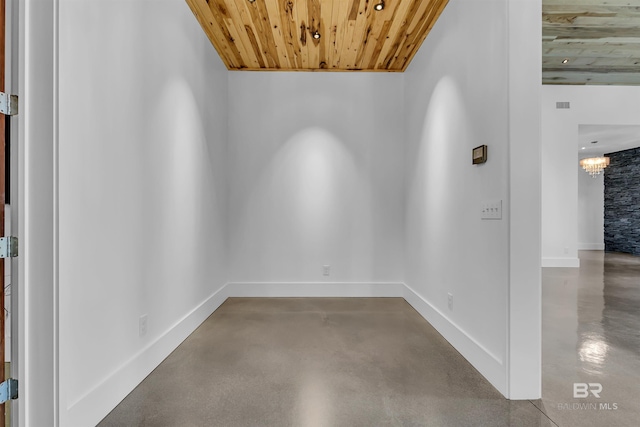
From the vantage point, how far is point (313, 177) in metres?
3.85

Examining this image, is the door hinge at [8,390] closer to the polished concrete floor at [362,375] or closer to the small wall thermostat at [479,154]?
the polished concrete floor at [362,375]

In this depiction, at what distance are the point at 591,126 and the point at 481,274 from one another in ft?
20.1

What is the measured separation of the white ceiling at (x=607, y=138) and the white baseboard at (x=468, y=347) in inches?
223

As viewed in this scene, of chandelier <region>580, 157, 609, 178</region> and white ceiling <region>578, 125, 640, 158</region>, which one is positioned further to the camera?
chandelier <region>580, 157, 609, 178</region>

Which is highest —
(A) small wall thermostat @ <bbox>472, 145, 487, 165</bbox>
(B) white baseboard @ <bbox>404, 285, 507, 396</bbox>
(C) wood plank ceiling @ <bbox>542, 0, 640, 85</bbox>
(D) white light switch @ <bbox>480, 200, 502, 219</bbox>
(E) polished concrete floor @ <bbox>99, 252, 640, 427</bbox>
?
(C) wood plank ceiling @ <bbox>542, 0, 640, 85</bbox>

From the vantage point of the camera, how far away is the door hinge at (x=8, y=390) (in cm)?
125

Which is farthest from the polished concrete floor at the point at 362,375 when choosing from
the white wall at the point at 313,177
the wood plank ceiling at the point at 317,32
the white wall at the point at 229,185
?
the wood plank ceiling at the point at 317,32

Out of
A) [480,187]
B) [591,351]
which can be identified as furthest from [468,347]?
[480,187]

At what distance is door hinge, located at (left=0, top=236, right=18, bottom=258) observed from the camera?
1.25 m

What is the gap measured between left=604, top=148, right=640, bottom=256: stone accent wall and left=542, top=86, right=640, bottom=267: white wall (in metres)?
3.48

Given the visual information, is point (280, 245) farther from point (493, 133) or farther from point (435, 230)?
point (493, 133)

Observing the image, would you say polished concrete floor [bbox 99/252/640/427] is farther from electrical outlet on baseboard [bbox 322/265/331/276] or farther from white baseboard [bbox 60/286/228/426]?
electrical outlet on baseboard [bbox 322/265/331/276]

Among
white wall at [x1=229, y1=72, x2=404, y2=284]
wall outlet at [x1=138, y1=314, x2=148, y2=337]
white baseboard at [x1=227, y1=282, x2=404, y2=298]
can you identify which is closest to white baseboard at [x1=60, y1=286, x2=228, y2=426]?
wall outlet at [x1=138, y1=314, x2=148, y2=337]

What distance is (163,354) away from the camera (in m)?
2.20
